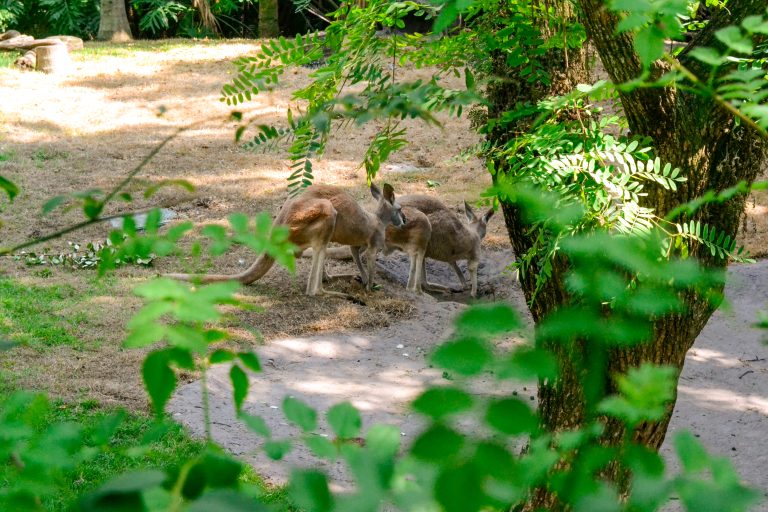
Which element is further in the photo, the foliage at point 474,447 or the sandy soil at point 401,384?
the sandy soil at point 401,384

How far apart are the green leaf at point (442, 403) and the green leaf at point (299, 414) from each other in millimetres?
224

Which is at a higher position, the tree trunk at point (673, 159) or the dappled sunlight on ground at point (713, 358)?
the tree trunk at point (673, 159)

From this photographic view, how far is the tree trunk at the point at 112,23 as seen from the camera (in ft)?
59.3

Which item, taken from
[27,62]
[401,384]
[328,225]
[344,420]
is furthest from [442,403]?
[27,62]

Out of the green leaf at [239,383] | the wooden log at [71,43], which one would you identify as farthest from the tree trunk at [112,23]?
the green leaf at [239,383]

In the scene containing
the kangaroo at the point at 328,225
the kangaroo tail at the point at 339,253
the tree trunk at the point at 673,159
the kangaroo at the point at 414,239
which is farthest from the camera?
the kangaroo tail at the point at 339,253

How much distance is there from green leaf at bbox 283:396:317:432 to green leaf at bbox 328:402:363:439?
0.03 metres

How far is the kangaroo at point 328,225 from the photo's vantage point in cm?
759

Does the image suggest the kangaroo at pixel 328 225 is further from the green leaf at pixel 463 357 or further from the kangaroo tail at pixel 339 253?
the green leaf at pixel 463 357

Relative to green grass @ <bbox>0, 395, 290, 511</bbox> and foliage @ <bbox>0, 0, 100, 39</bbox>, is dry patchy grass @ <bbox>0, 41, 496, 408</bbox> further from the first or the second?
foliage @ <bbox>0, 0, 100, 39</bbox>

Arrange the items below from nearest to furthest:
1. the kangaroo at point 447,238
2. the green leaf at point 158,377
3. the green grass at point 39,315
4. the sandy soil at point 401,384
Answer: the green leaf at point 158,377 < the sandy soil at point 401,384 < the green grass at point 39,315 < the kangaroo at point 447,238

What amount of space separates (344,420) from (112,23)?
18779 mm

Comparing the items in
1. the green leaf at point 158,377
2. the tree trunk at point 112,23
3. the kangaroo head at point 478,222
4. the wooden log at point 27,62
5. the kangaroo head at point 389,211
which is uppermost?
the green leaf at point 158,377

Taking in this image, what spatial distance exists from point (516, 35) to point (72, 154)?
27.7 ft
